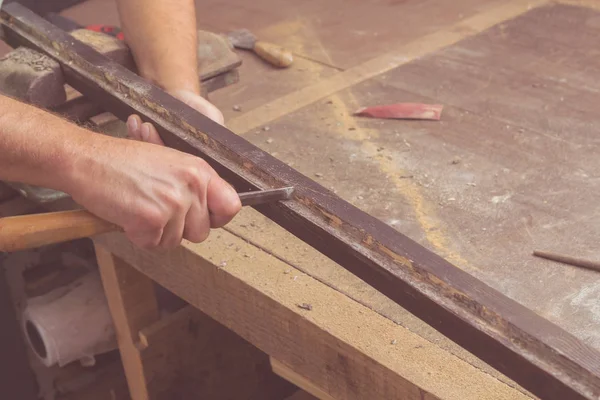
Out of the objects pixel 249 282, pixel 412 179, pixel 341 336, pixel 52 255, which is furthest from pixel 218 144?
pixel 52 255

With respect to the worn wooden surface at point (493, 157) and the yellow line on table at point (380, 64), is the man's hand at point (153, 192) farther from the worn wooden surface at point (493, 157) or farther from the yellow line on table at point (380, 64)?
the yellow line on table at point (380, 64)

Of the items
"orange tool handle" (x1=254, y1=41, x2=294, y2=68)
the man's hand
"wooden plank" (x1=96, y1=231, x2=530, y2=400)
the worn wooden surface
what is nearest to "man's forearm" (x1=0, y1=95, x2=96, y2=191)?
the man's hand

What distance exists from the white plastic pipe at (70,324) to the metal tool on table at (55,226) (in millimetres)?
819

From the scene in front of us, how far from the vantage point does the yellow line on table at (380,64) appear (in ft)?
6.02

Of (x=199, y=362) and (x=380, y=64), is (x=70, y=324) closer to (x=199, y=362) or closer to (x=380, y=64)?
(x=199, y=362)

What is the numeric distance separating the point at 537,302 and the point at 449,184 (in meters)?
0.37

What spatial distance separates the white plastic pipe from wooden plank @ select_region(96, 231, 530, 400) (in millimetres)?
459

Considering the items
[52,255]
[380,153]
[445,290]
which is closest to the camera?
[445,290]

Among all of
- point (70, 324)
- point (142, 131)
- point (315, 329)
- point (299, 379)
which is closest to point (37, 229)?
point (142, 131)

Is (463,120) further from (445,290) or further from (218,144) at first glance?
(445,290)

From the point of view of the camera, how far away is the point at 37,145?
4.01ft

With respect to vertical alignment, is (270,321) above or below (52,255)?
above

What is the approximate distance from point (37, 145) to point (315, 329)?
1.65 ft

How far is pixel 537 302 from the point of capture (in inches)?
47.6
